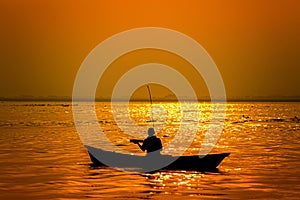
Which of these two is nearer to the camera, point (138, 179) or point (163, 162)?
point (138, 179)

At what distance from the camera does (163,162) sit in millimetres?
27922

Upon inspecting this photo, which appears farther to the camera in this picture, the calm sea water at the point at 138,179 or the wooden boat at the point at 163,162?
the wooden boat at the point at 163,162

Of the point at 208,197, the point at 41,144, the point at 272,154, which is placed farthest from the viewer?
the point at 41,144

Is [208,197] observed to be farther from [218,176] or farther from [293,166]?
[293,166]

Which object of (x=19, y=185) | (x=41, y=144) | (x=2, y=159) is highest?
(x=41, y=144)

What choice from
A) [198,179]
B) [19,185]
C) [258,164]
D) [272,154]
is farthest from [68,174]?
[272,154]

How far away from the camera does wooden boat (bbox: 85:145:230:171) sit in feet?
91.3

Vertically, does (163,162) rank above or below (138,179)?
above

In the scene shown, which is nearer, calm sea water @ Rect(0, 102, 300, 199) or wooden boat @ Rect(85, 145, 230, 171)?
calm sea water @ Rect(0, 102, 300, 199)

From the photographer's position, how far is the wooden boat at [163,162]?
27828 mm

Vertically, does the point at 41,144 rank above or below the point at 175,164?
above

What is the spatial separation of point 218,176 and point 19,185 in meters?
9.20

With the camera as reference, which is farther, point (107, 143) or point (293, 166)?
point (107, 143)

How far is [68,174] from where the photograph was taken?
2702cm
